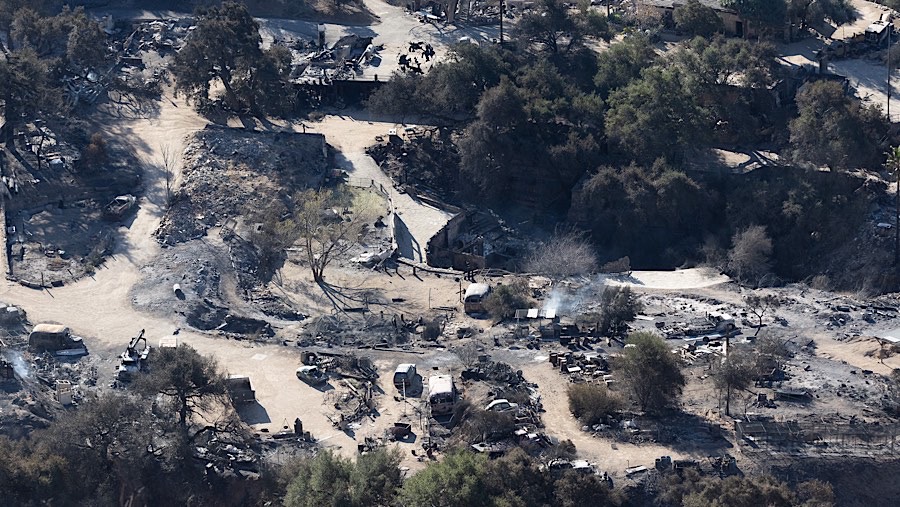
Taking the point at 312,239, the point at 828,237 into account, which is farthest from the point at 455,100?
the point at 828,237

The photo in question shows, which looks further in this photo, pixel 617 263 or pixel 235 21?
pixel 235 21

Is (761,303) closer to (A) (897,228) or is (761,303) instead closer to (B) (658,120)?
(A) (897,228)

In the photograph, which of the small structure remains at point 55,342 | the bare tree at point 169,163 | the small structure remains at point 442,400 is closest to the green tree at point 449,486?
the small structure remains at point 442,400

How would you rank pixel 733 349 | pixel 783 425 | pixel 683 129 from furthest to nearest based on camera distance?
pixel 683 129 < pixel 733 349 < pixel 783 425

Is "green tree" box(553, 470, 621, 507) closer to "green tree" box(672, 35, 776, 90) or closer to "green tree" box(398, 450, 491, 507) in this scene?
"green tree" box(398, 450, 491, 507)

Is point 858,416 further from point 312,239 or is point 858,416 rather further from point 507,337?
point 312,239

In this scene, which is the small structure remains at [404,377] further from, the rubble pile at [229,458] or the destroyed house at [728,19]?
the destroyed house at [728,19]

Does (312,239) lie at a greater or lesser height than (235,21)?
lesser

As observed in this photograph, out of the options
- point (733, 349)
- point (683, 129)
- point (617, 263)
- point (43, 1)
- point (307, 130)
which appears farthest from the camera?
point (43, 1)
